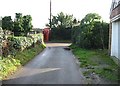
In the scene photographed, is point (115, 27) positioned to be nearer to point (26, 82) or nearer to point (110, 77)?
point (110, 77)

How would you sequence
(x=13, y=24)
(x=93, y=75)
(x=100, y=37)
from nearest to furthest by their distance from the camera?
(x=93, y=75), (x=100, y=37), (x=13, y=24)

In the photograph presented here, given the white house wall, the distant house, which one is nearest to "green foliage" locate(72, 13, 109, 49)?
the distant house

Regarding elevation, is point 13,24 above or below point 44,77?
above

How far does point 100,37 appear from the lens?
102 ft

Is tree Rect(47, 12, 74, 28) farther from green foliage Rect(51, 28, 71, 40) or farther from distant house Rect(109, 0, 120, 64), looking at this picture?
distant house Rect(109, 0, 120, 64)

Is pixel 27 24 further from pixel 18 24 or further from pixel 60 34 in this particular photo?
pixel 60 34

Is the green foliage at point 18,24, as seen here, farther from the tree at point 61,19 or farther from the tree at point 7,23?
the tree at point 61,19

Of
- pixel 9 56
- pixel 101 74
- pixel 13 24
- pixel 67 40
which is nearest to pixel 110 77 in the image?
pixel 101 74

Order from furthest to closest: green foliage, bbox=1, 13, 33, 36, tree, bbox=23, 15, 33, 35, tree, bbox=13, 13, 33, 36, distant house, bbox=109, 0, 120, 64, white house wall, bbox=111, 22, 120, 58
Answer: tree, bbox=23, 15, 33, 35, tree, bbox=13, 13, 33, 36, green foliage, bbox=1, 13, 33, 36, white house wall, bbox=111, 22, 120, 58, distant house, bbox=109, 0, 120, 64

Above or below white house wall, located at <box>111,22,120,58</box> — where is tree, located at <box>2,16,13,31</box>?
above

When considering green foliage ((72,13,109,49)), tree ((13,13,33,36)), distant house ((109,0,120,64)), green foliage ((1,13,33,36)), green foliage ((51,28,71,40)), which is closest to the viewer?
distant house ((109,0,120,64))

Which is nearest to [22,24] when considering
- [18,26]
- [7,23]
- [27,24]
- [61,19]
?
[27,24]

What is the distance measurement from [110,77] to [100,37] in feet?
59.6

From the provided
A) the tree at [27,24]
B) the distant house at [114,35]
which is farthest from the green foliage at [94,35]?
the tree at [27,24]
